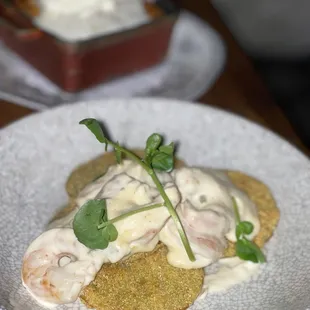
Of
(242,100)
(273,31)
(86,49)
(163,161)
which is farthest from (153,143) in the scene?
(273,31)

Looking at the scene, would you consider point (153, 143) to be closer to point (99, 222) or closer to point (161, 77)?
point (99, 222)

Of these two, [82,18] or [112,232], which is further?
[82,18]

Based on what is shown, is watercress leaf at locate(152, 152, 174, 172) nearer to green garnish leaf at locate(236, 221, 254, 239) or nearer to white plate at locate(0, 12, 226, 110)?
green garnish leaf at locate(236, 221, 254, 239)

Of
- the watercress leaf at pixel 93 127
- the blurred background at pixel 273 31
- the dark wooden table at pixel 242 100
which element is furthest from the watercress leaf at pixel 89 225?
the blurred background at pixel 273 31

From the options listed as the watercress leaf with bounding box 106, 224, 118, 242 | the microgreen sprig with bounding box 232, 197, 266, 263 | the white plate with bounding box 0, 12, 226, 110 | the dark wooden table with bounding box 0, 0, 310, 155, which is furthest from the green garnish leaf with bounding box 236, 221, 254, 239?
the white plate with bounding box 0, 12, 226, 110

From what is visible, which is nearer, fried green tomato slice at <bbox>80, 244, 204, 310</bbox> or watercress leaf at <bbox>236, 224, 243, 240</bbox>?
fried green tomato slice at <bbox>80, 244, 204, 310</bbox>

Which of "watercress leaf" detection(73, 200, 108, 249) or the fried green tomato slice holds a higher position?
"watercress leaf" detection(73, 200, 108, 249)

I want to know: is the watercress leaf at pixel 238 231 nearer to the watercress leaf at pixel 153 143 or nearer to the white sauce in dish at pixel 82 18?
the watercress leaf at pixel 153 143
